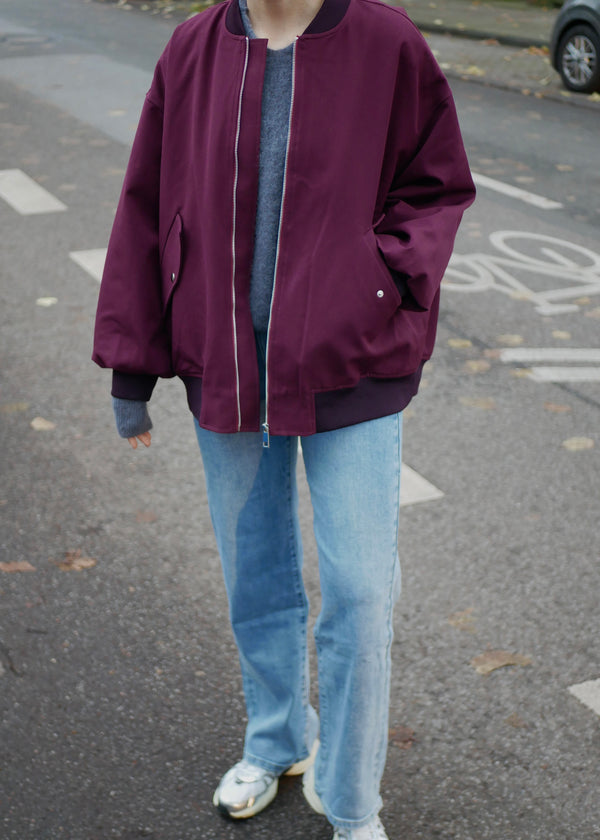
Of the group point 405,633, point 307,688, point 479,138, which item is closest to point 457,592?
point 405,633

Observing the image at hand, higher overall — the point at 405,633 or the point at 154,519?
the point at 405,633

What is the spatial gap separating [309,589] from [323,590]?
4.48 ft

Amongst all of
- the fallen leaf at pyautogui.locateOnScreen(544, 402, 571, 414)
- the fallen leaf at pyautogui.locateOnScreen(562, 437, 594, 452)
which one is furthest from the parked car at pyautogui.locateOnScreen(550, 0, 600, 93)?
the fallen leaf at pyautogui.locateOnScreen(562, 437, 594, 452)

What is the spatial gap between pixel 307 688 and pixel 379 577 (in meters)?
0.55

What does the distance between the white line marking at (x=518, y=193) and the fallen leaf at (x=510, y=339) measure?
8.93ft

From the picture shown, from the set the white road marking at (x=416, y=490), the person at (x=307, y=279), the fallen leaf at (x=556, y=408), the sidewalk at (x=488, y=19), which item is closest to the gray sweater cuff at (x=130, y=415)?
the person at (x=307, y=279)

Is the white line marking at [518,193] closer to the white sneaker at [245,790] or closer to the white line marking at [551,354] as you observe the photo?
the white line marking at [551,354]

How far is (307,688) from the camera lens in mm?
2752

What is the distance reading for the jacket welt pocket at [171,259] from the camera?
234 centimetres

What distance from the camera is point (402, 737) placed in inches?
120

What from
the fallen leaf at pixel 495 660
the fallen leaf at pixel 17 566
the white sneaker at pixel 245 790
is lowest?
the fallen leaf at pixel 17 566

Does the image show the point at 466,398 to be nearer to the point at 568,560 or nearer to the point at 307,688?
the point at 568,560

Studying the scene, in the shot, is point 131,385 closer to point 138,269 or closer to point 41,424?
point 138,269

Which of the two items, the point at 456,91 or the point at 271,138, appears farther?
the point at 456,91
